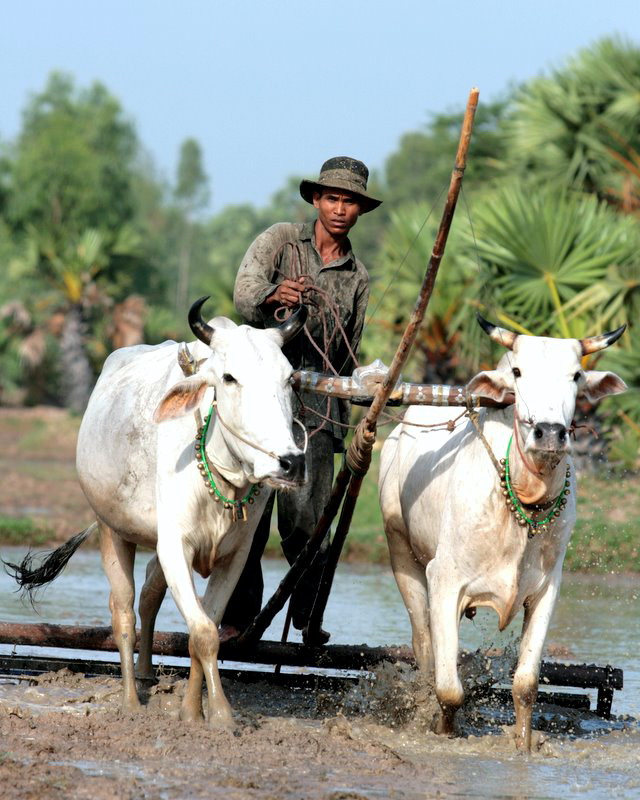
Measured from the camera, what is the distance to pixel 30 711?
5707 millimetres

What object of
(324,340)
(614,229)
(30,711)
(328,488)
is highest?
(614,229)

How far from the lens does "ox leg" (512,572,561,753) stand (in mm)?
5520

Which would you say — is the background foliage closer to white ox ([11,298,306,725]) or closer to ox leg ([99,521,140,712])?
white ox ([11,298,306,725])

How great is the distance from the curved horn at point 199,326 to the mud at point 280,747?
153cm

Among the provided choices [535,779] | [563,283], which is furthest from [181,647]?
[563,283]

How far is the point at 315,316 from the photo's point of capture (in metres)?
6.48

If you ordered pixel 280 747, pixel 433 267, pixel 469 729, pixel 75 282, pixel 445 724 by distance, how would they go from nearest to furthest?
pixel 433 267 → pixel 280 747 → pixel 445 724 → pixel 469 729 → pixel 75 282

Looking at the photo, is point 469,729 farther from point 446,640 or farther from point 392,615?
point 392,615

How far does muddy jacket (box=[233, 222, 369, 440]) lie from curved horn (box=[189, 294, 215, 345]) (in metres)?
0.86

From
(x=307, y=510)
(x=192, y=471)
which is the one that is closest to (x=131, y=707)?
(x=192, y=471)

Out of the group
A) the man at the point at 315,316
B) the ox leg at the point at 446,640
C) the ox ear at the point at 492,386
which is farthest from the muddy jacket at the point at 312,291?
the ox leg at the point at 446,640

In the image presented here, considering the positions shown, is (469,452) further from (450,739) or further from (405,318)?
(405,318)

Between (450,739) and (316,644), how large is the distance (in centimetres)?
100

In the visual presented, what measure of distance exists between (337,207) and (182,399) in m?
1.48
